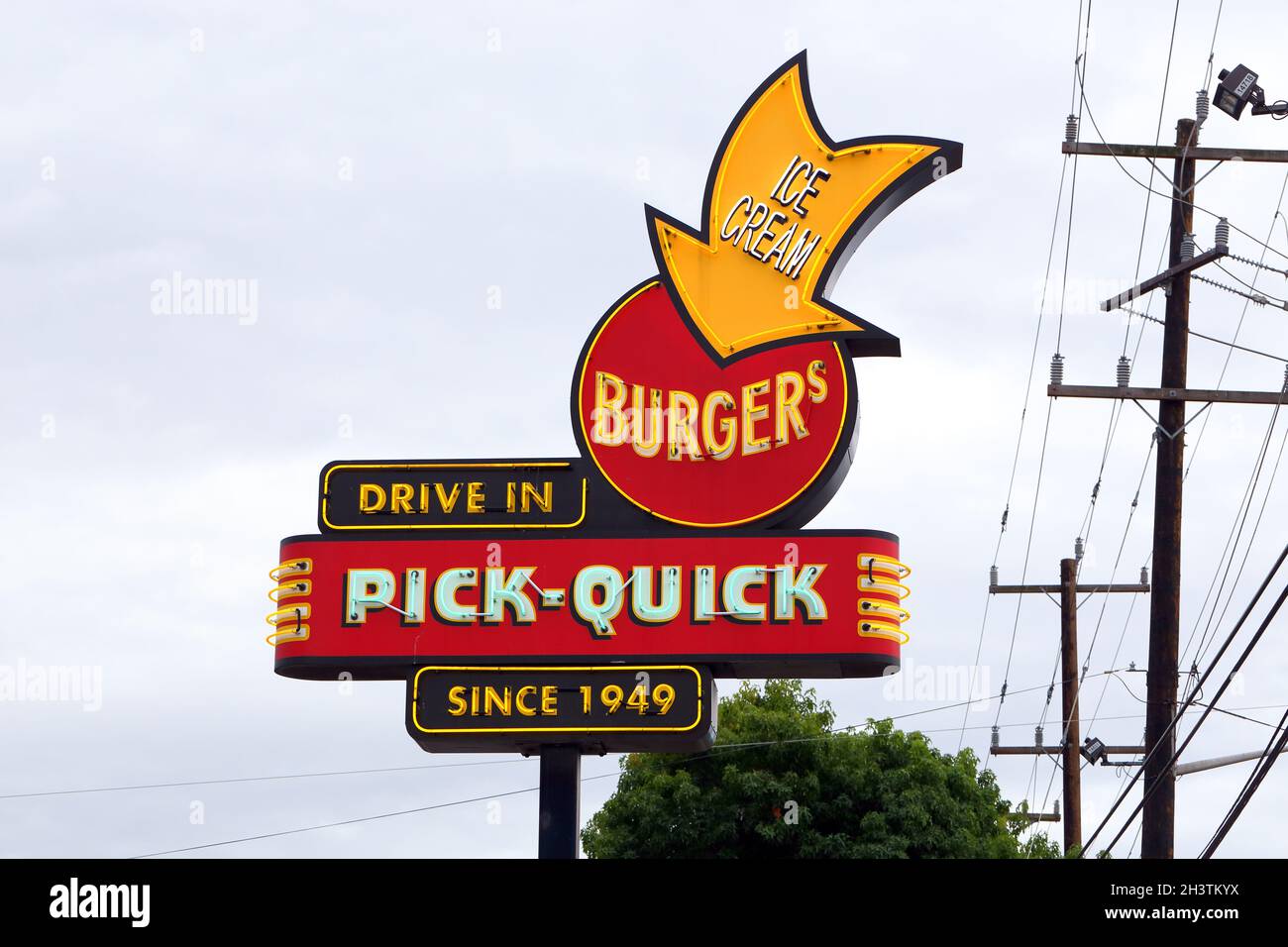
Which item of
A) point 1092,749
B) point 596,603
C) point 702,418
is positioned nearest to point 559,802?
point 596,603

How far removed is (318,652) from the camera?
2198 cm

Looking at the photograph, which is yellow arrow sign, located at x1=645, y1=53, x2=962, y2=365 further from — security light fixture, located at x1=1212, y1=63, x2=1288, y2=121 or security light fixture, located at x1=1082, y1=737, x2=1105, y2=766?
security light fixture, located at x1=1082, y1=737, x2=1105, y2=766

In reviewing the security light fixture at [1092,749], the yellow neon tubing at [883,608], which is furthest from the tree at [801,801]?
the yellow neon tubing at [883,608]

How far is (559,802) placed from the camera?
69.5 ft

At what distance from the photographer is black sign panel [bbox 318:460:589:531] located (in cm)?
2228

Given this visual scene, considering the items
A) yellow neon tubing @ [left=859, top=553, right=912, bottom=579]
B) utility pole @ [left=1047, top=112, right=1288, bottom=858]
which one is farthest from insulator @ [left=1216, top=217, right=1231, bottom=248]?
yellow neon tubing @ [left=859, top=553, right=912, bottom=579]

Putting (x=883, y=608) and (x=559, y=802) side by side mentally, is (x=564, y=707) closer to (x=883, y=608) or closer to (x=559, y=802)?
(x=559, y=802)

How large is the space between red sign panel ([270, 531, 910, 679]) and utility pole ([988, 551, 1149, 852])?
18.6 metres

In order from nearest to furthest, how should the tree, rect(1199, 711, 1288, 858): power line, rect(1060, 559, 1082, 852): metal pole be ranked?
rect(1199, 711, 1288, 858): power line, the tree, rect(1060, 559, 1082, 852): metal pole

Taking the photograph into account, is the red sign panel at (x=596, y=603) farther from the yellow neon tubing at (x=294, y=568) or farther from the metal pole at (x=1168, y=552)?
the metal pole at (x=1168, y=552)

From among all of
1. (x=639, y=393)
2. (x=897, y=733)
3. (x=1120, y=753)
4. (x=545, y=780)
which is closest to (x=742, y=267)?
Result: (x=639, y=393)

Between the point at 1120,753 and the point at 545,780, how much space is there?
2368 centimetres

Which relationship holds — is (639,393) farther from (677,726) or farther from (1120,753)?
(1120,753)
